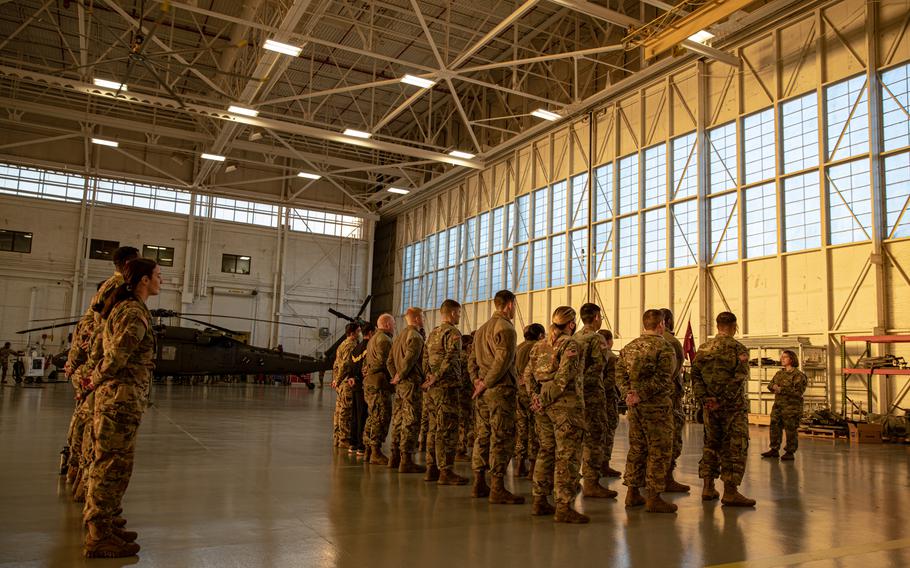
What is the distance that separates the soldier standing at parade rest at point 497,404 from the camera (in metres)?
→ 5.82

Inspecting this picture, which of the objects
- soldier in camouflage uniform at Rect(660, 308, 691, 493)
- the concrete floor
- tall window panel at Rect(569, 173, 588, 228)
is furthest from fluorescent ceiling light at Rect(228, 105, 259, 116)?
soldier in camouflage uniform at Rect(660, 308, 691, 493)

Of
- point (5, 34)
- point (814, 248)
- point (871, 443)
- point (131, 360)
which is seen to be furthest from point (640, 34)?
point (5, 34)

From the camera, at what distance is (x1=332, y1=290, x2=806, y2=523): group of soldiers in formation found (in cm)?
529

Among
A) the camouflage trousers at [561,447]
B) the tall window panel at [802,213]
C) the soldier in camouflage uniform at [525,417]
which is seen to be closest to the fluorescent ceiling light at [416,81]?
the tall window panel at [802,213]

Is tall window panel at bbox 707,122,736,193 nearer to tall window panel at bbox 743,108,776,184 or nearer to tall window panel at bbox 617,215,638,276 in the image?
tall window panel at bbox 743,108,776,184

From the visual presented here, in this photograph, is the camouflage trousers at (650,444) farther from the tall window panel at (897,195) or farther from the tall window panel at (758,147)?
the tall window panel at (758,147)

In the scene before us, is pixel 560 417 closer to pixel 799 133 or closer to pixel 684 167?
pixel 799 133

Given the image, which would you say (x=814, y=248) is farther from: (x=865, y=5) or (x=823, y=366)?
(x=865, y=5)

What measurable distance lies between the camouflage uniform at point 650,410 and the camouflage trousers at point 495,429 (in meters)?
1.10

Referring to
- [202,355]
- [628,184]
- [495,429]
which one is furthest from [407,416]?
[628,184]

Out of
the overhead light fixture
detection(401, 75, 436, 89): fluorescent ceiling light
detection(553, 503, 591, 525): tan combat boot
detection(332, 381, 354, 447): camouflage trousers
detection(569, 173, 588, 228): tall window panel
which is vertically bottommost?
detection(553, 503, 591, 525): tan combat boot

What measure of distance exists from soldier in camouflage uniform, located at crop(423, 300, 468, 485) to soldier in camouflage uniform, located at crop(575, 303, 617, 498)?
4.31 feet

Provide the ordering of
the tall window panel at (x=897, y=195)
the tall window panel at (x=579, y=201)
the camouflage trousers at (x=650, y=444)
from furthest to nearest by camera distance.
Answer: the tall window panel at (x=579, y=201), the tall window panel at (x=897, y=195), the camouflage trousers at (x=650, y=444)

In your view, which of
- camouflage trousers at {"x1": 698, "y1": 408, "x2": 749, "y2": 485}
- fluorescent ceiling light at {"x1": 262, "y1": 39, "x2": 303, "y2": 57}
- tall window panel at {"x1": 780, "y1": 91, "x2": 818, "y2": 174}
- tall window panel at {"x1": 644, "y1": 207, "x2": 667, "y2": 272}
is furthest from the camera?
tall window panel at {"x1": 644, "y1": 207, "x2": 667, "y2": 272}
